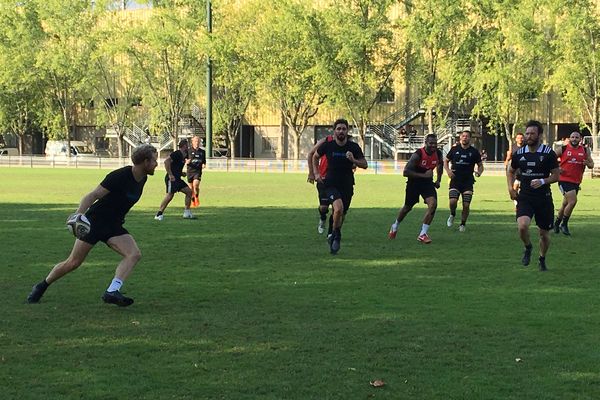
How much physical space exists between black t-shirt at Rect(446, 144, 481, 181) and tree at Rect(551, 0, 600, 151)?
1498 inches

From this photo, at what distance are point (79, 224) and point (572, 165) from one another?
10.3 m

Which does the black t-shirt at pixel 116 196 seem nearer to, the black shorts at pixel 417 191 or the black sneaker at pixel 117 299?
the black sneaker at pixel 117 299

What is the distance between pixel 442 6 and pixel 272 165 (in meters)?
14.0

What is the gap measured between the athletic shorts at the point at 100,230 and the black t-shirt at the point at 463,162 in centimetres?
908

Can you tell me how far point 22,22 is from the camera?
69.2 metres

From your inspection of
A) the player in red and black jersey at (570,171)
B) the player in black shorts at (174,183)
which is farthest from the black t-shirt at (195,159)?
the player in red and black jersey at (570,171)

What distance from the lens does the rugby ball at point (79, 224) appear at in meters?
8.08

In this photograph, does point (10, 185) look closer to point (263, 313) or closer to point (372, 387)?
point (263, 313)

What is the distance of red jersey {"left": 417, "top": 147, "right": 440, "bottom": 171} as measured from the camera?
580 inches

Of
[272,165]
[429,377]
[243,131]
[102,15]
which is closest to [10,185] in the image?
[272,165]

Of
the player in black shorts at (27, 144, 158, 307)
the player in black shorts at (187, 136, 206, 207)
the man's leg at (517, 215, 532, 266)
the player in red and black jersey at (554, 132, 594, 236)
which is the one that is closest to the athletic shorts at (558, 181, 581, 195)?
the player in red and black jersey at (554, 132, 594, 236)

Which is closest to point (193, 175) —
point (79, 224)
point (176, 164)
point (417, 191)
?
point (176, 164)

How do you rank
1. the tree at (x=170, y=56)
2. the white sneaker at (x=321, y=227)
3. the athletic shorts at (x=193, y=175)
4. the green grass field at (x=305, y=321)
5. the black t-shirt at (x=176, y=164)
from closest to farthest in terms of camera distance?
the green grass field at (x=305, y=321)
the white sneaker at (x=321, y=227)
the black t-shirt at (x=176, y=164)
the athletic shorts at (x=193, y=175)
the tree at (x=170, y=56)

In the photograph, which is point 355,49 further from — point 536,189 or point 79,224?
point 79,224
